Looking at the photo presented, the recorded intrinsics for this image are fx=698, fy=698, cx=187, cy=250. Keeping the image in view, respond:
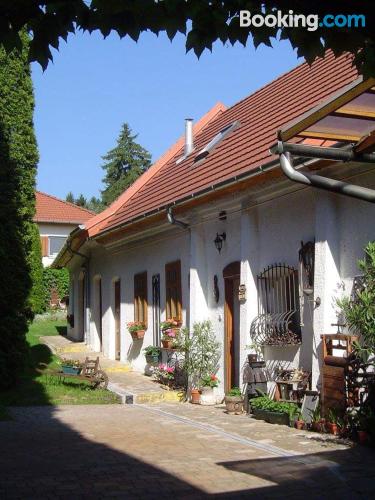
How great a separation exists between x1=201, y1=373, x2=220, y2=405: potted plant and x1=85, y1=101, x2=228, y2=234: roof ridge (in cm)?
682

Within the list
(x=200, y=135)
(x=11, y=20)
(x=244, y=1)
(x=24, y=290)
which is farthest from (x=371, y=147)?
(x=200, y=135)

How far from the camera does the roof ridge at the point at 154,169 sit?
17703 millimetres

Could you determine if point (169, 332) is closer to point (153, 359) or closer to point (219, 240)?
point (153, 359)

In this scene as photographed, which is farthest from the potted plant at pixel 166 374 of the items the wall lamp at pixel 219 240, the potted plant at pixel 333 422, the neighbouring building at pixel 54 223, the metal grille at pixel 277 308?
the neighbouring building at pixel 54 223

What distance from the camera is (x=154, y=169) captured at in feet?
60.5

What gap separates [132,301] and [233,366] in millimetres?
5082

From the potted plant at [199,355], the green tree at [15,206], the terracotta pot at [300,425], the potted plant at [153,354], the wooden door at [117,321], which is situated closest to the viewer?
the terracotta pot at [300,425]

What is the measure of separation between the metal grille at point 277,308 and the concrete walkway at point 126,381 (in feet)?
8.38

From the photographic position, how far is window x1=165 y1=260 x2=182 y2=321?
1357 centimetres

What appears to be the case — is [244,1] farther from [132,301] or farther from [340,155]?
[132,301]

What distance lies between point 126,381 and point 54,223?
29207 millimetres

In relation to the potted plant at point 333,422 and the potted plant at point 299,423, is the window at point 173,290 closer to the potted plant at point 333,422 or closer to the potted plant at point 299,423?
the potted plant at point 299,423

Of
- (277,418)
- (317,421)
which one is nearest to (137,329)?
(277,418)

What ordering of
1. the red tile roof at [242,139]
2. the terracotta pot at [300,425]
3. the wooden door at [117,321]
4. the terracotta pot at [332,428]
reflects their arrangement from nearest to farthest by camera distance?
the terracotta pot at [332,428]
the terracotta pot at [300,425]
the red tile roof at [242,139]
the wooden door at [117,321]
